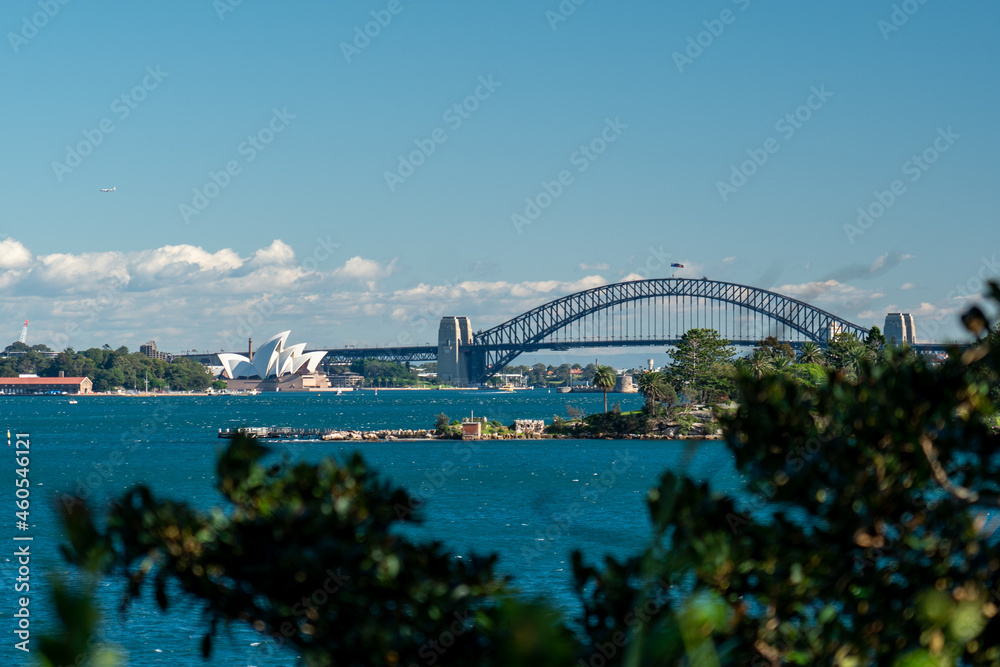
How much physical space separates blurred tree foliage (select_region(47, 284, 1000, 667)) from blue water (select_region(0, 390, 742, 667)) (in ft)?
2.00

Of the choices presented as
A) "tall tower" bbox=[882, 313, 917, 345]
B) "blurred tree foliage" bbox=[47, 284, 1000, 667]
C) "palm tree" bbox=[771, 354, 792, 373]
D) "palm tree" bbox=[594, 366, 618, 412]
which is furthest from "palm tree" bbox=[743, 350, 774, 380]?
"tall tower" bbox=[882, 313, 917, 345]

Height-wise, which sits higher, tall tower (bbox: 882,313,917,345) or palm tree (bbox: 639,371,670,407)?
tall tower (bbox: 882,313,917,345)

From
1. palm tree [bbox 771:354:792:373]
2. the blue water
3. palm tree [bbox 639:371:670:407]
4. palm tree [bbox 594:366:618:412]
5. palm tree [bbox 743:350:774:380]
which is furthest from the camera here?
palm tree [bbox 639:371:670:407]

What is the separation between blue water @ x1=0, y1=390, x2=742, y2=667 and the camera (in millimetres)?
25625

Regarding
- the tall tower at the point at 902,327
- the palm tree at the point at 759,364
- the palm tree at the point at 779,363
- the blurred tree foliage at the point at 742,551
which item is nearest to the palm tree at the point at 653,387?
the palm tree at the point at 759,364

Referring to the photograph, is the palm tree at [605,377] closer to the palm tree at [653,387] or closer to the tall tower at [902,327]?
the palm tree at [653,387]

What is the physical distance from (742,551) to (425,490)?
4992 cm

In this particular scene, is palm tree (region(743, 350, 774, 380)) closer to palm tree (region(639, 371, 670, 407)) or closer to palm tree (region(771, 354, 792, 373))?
palm tree (region(771, 354, 792, 373))

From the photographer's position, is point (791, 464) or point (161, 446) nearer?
point (791, 464)

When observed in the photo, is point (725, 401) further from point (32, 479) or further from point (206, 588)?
point (206, 588)

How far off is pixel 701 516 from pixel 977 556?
1796 mm

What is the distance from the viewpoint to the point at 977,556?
7.11 meters

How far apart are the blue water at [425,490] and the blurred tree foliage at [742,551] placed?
0.61m

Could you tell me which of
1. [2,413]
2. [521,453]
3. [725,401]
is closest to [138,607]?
[521,453]
